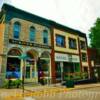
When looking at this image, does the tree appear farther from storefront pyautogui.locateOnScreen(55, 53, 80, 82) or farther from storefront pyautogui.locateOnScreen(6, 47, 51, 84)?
storefront pyautogui.locateOnScreen(6, 47, 51, 84)

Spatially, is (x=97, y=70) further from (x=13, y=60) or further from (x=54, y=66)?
(x=13, y=60)

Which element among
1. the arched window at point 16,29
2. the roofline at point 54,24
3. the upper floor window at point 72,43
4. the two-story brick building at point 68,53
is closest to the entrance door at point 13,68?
the arched window at point 16,29

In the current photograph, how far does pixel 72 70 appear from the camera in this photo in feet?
99.2

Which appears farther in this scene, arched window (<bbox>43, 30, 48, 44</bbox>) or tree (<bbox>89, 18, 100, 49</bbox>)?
tree (<bbox>89, 18, 100, 49</bbox>)

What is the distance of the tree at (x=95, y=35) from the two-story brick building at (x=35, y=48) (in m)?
10.1

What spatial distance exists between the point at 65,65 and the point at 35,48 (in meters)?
7.69

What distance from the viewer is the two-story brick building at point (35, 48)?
21203 millimetres

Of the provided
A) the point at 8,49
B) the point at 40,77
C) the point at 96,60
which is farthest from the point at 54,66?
the point at 96,60

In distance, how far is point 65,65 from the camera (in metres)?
29.2

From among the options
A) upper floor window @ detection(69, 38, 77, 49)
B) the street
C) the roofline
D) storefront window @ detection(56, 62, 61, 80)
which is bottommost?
the street

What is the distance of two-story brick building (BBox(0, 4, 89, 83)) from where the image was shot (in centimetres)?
2120

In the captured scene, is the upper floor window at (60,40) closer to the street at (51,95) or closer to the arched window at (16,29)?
the arched window at (16,29)

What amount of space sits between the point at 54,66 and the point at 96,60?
47.9 ft

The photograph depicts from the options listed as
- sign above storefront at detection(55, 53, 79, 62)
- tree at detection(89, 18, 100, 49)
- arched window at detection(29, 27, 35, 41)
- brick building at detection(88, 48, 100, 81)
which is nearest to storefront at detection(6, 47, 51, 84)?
arched window at detection(29, 27, 35, 41)
